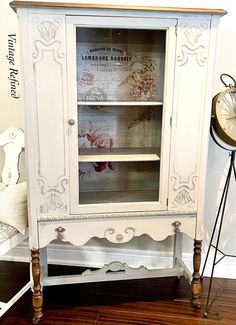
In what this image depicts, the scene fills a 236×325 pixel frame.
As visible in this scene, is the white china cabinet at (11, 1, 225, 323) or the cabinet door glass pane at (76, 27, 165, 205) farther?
the cabinet door glass pane at (76, 27, 165, 205)

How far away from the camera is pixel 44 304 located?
6.51ft

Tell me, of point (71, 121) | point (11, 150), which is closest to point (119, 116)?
point (71, 121)

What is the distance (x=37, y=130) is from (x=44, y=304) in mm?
1063

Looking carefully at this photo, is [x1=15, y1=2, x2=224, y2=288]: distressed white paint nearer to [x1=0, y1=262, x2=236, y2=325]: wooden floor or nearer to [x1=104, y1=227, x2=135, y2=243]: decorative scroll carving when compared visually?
[x1=104, y1=227, x2=135, y2=243]: decorative scroll carving

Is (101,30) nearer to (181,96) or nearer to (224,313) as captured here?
(181,96)

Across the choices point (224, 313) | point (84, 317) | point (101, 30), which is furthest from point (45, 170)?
point (224, 313)

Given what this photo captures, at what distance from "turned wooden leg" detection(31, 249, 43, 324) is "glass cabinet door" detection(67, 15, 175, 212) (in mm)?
374

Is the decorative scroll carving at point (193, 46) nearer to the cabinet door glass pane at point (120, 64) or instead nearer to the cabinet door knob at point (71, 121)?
the cabinet door glass pane at point (120, 64)

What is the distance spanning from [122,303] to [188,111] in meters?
1.19

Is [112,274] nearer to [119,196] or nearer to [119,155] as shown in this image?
[119,196]

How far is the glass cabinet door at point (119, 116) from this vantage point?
1.72 metres

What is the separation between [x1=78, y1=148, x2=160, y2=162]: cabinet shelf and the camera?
5.84 feet

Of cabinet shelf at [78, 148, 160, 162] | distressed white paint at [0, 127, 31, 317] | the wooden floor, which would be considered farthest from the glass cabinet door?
the wooden floor

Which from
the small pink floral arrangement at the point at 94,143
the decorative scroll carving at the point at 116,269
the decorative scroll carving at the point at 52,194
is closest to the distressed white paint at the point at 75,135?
the decorative scroll carving at the point at 52,194
